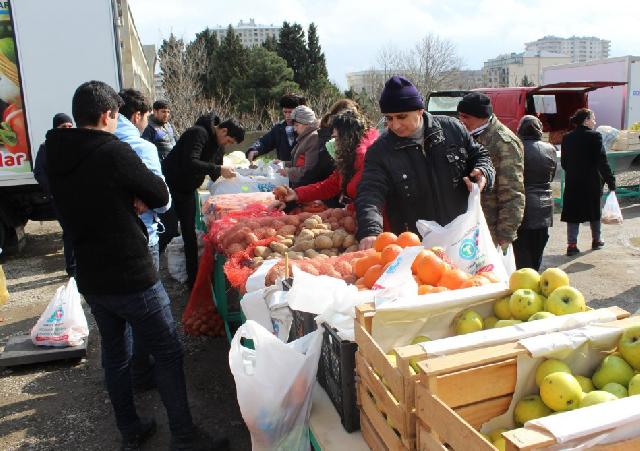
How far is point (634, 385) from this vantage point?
50.8 inches

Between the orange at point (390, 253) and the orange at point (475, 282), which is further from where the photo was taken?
the orange at point (390, 253)

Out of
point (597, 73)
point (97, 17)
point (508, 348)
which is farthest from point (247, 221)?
point (597, 73)

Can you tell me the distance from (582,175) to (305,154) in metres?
3.91

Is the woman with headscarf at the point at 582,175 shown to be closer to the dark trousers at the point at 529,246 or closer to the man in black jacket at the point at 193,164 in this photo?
the dark trousers at the point at 529,246

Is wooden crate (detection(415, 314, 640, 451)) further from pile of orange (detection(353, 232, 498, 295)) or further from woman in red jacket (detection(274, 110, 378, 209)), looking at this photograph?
woman in red jacket (detection(274, 110, 378, 209))

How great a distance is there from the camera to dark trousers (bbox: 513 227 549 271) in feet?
14.4

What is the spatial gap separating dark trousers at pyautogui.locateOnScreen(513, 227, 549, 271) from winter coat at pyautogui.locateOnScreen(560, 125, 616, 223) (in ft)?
8.57

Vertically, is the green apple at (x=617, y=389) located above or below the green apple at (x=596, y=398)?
below

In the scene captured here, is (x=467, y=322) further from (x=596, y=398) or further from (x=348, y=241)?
(x=348, y=241)

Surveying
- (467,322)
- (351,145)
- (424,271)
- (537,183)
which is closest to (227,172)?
(351,145)

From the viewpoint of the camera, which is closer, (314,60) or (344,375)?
(344,375)

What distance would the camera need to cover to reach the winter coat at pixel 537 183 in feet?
14.2

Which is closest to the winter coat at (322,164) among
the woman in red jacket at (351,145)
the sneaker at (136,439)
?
the woman in red jacket at (351,145)

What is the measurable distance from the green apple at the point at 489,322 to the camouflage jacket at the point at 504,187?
1.89 m
